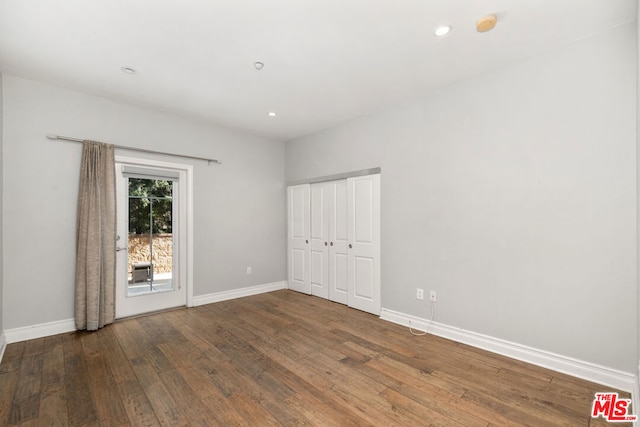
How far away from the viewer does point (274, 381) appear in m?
2.34

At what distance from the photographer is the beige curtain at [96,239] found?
3367 mm

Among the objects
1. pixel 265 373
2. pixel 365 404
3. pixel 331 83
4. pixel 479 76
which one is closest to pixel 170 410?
pixel 265 373

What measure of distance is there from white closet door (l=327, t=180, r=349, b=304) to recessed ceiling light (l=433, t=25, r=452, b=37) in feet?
7.98

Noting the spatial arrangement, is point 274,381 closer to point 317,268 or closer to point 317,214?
point 317,268

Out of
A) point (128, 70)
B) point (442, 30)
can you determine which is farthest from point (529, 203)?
point (128, 70)

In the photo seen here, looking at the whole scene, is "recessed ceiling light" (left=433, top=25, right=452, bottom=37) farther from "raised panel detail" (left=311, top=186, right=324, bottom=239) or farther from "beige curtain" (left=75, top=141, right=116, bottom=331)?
"beige curtain" (left=75, top=141, right=116, bottom=331)

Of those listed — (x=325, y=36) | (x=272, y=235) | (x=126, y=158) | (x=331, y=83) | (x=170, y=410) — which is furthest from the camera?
(x=272, y=235)

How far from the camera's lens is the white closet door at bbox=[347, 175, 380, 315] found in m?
3.97

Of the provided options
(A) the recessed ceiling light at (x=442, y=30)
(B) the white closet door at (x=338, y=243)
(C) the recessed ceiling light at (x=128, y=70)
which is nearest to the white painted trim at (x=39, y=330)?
(C) the recessed ceiling light at (x=128, y=70)

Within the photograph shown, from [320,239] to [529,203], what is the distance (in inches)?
119

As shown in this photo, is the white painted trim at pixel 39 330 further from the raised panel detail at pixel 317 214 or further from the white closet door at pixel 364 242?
the white closet door at pixel 364 242

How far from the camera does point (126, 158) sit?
3.80 m

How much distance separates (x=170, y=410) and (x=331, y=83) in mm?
3301

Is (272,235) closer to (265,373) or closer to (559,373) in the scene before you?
(265,373)
